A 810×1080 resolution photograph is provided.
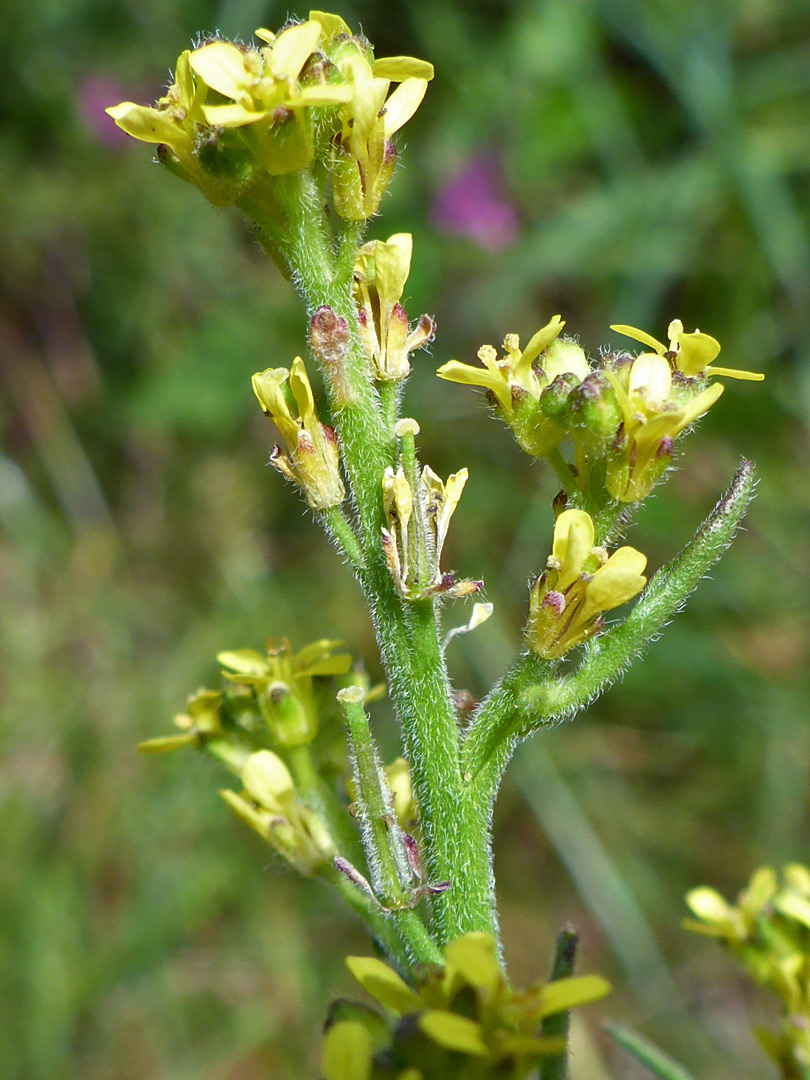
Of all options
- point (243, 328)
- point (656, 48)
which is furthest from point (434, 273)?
point (656, 48)

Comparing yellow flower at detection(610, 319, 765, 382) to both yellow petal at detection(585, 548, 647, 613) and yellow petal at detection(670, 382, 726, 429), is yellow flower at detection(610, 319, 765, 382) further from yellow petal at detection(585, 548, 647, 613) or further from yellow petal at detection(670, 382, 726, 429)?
yellow petal at detection(585, 548, 647, 613)

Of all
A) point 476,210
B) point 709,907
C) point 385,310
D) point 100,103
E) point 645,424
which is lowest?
point 709,907

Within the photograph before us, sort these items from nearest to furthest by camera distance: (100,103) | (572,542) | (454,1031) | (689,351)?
(454,1031), (572,542), (689,351), (100,103)

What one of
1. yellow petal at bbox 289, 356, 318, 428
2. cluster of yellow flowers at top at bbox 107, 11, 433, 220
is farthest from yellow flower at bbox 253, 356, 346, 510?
cluster of yellow flowers at top at bbox 107, 11, 433, 220

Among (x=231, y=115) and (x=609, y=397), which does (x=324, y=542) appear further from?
(x=231, y=115)

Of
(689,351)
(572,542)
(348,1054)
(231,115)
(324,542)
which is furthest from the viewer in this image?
(324,542)

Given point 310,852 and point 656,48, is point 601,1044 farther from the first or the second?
point 656,48

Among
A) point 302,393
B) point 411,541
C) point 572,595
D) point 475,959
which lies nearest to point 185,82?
point 302,393

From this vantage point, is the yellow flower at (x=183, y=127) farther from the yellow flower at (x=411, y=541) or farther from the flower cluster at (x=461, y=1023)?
A: the flower cluster at (x=461, y=1023)
